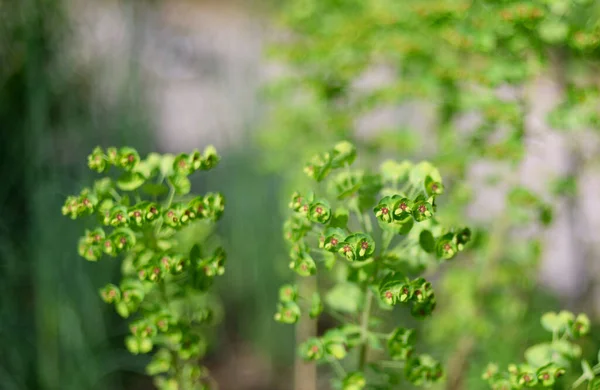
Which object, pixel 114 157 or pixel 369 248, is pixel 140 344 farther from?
pixel 369 248

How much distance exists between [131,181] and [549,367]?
2.14ft

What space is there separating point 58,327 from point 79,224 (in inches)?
12.1

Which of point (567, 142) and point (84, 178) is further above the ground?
point (567, 142)

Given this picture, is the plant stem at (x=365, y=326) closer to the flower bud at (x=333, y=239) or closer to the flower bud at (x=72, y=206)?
the flower bud at (x=333, y=239)

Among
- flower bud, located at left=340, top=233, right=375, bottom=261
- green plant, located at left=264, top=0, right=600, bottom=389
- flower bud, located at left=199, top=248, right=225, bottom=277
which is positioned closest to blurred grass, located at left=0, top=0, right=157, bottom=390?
green plant, located at left=264, top=0, right=600, bottom=389

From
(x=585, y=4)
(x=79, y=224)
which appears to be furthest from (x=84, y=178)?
(x=585, y=4)

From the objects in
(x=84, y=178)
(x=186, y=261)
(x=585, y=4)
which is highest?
(x=585, y=4)

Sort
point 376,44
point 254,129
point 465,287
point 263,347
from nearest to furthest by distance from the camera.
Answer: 1. point 465,287
2. point 376,44
3. point 263,347
4. point 254,129

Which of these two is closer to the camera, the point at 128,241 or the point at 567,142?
the point at 128,241

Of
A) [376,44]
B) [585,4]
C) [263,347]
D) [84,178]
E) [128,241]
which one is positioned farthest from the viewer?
[263,347]

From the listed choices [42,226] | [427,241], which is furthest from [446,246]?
[42,226]

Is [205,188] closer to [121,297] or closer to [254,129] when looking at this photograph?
[254,129]

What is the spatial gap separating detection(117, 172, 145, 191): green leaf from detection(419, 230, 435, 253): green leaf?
0.42 meters

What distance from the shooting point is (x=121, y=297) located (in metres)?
0.95
